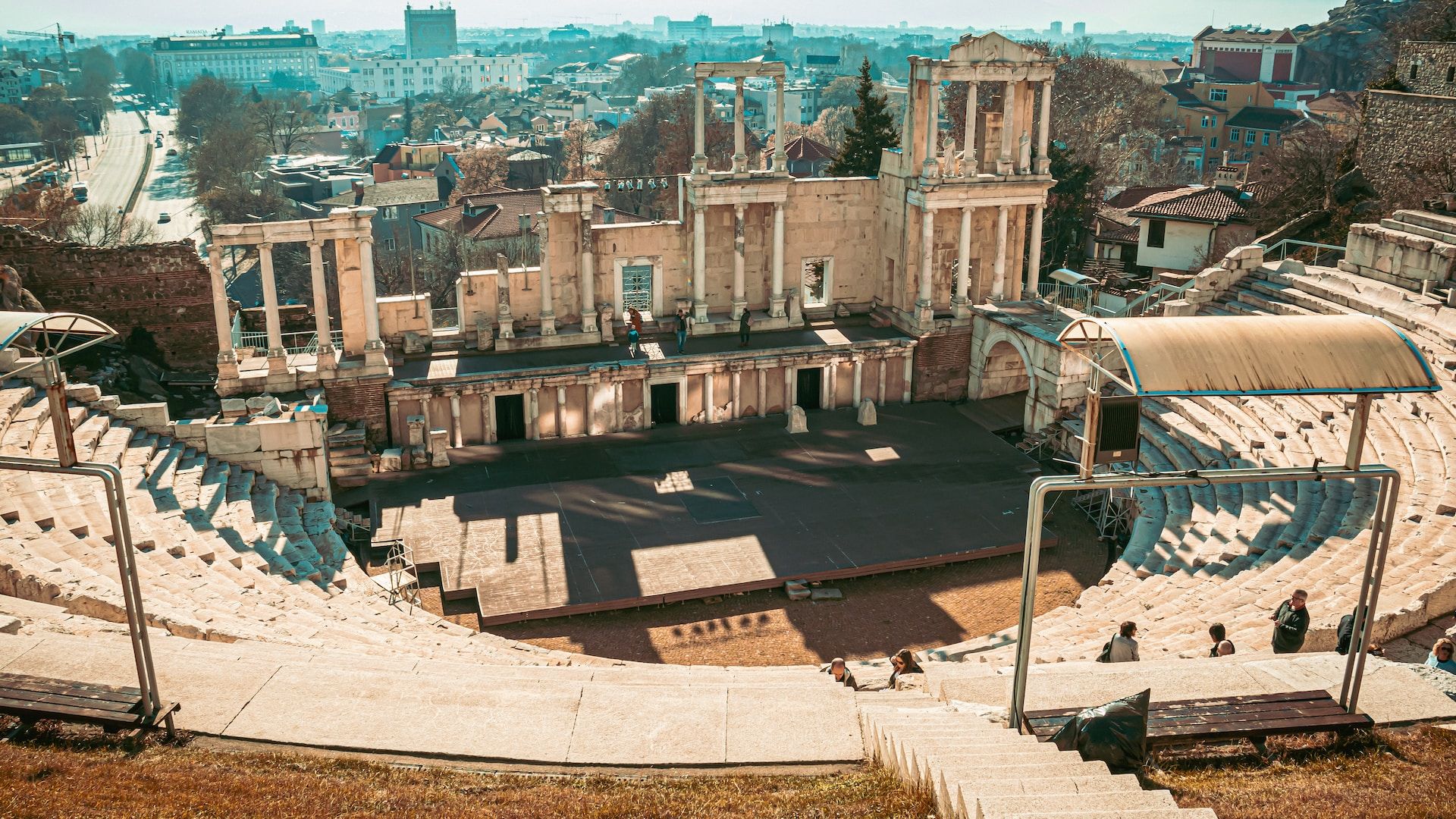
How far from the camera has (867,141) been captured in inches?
1836

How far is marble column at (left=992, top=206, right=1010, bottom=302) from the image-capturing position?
115ft

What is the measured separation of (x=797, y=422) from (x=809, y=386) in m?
2.49

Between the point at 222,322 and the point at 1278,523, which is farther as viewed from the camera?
the point at 222,322

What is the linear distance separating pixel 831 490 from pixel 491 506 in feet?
26.4

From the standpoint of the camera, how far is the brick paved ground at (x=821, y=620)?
21578mm

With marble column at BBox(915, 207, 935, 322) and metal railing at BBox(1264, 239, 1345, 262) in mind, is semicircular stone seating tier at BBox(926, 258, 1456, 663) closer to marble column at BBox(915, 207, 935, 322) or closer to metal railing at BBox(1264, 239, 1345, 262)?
metal railing at BBox(1264, 239, 1345, 262)

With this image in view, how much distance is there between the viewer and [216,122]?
12862 centimetres

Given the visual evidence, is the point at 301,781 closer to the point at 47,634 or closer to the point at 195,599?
the point at 47,634

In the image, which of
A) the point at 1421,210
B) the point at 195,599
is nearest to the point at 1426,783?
the point at 195,599

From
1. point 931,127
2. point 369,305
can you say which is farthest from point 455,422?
point 931,127

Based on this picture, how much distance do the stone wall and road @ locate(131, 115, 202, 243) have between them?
6997cm

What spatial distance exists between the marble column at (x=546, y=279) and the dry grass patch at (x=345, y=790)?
74.5ft

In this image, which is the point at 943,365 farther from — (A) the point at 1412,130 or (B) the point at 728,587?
(A) the point at 1412,130

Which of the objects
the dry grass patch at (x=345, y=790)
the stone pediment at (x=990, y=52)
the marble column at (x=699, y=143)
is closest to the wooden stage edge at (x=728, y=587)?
the dry grass patch at (x=345, y=790)
